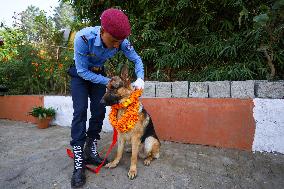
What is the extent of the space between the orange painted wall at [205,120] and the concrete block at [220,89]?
0.10 m

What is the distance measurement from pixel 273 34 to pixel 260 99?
3.79 feet

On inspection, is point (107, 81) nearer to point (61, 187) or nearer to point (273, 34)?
point (61, 187)

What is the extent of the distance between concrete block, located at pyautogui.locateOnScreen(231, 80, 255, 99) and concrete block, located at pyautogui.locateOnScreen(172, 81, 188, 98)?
2.65 ft

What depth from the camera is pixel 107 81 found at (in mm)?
3275

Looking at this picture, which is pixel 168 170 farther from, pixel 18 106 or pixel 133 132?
pixel 18 106

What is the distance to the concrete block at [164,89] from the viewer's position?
15.8 feet

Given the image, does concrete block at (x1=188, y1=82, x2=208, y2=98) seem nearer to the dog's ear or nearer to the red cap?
the dog's ear

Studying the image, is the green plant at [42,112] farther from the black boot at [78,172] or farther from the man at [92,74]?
the black boot at [78,172]

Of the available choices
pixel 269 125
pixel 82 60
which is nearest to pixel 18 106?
pixel 82 60

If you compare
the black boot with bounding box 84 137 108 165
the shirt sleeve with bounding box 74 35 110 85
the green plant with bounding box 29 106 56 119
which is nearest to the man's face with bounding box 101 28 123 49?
the shirt sleeve with bounding box 74 35 110 85

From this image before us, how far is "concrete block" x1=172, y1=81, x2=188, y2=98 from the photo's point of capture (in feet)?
15.3

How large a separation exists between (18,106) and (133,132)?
5749 mm

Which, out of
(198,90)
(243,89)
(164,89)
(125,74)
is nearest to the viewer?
(125,74)

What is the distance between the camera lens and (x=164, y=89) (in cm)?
488
